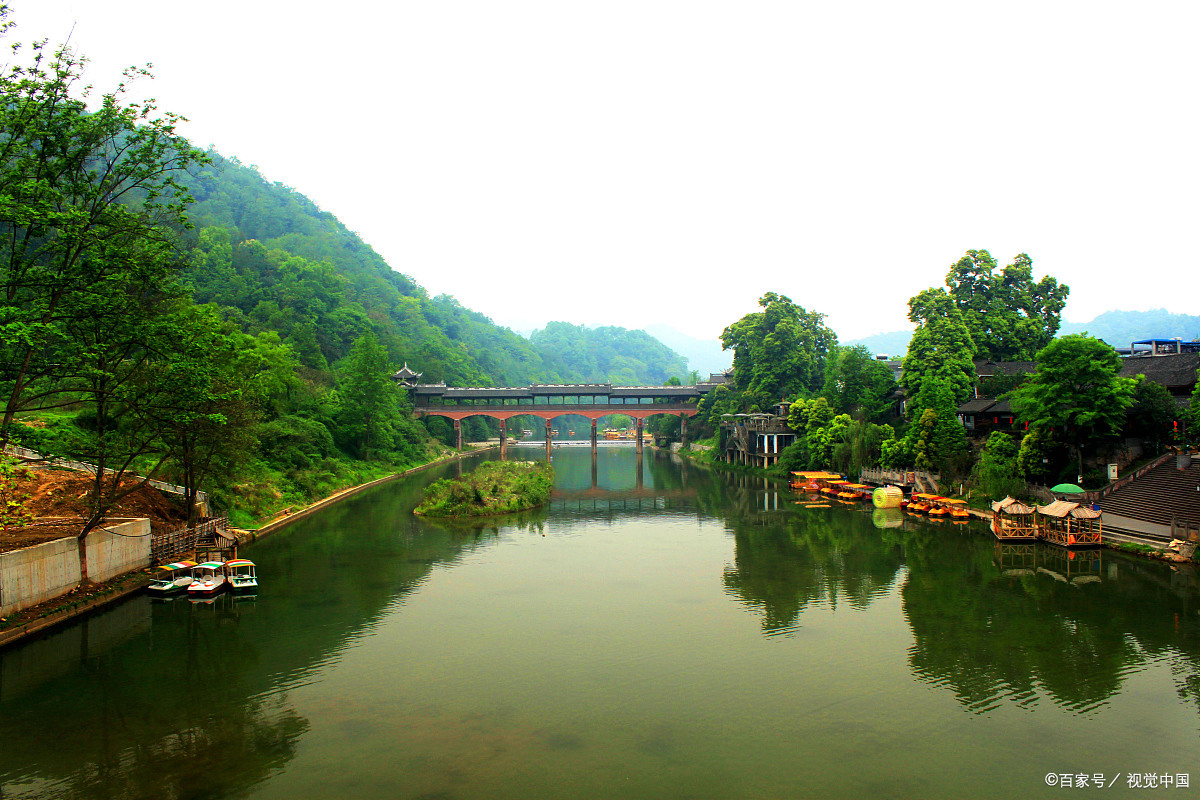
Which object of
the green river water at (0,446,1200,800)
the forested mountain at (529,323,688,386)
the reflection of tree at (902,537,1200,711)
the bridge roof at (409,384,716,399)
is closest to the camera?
the green river water at (0,446,1200,800)

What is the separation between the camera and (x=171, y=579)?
2127 centimetres

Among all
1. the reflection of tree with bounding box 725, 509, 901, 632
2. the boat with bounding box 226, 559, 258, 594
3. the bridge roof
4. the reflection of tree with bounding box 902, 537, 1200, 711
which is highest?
the bridge roof

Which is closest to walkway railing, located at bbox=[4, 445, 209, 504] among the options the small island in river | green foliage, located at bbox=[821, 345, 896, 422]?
the small island in river

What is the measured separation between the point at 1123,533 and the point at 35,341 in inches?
1360

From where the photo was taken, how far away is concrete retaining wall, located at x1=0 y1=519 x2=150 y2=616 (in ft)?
53.0

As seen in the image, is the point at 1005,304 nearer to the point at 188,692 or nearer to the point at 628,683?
the point at 628,683

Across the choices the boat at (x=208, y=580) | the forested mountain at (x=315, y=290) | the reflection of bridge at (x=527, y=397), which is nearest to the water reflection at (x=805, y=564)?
the boat at (x=208, y=580)

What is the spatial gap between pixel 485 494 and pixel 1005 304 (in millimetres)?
38535

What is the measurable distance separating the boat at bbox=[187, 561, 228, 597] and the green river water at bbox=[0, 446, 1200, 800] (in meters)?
0.60

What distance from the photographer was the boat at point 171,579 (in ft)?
66.7

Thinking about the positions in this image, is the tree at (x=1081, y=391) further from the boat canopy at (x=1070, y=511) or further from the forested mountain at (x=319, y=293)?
the forested mountain at (x=319, y=293)

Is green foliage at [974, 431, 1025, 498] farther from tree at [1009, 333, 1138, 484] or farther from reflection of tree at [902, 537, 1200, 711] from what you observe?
reflection of tree at [902, 537, 1200, 711]

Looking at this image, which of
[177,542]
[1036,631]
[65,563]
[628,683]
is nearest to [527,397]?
[177,542]

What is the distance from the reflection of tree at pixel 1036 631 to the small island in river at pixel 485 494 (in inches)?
855
